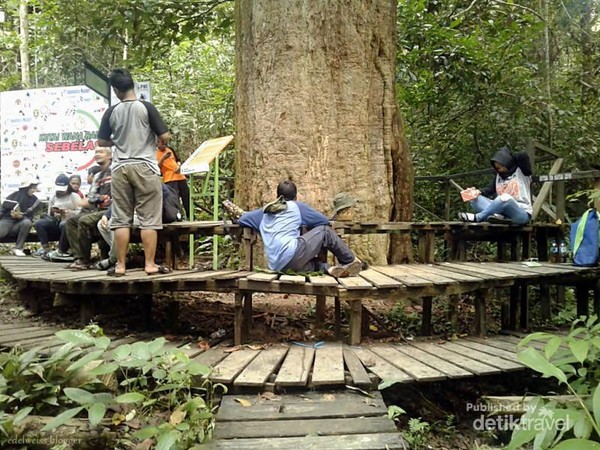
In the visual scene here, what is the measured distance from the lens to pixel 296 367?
348 centimetres

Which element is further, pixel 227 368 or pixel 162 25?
pixel 162 25

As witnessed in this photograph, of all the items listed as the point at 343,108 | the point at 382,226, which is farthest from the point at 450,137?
the point at 382,226

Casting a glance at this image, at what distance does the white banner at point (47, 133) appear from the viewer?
856 cm

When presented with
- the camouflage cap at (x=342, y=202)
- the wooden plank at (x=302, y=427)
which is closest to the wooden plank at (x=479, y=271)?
the camouflage cap at (x=342, y=202)

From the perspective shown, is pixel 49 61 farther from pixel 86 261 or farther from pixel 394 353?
pixel 394 353

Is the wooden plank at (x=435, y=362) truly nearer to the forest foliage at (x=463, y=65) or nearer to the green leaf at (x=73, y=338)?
the green leaf at (x=73, y=338)

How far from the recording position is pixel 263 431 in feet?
8.99

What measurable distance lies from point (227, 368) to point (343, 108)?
355 cm

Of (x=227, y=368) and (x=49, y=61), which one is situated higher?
(x=49, y=61)

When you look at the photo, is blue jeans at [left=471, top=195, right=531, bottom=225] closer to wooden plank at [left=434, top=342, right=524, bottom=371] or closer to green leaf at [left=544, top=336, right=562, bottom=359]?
wooden plank at [left=434, top=342, right=524, bottom=371]

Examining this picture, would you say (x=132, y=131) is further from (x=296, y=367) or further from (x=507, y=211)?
(x=507, y=211)

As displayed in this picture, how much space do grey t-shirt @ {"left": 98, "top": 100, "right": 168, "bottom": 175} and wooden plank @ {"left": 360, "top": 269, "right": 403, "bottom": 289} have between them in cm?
237

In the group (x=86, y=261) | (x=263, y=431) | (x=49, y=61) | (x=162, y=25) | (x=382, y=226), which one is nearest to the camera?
(x=263, y=431)

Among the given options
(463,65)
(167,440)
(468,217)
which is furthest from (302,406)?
(463,65)
